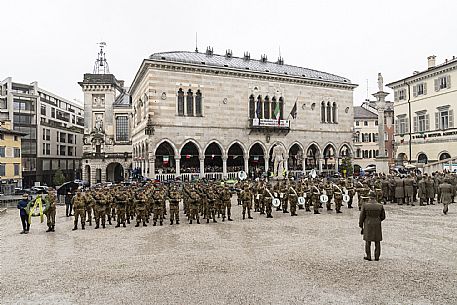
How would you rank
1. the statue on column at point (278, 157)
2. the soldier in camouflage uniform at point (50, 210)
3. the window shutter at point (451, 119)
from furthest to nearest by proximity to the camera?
the window shutter at point (451, 119) → the statue on column at point (278, 157) → the soldier in camouflage uniform at point (50, 210)

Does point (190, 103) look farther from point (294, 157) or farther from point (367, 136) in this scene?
point (367, 136)

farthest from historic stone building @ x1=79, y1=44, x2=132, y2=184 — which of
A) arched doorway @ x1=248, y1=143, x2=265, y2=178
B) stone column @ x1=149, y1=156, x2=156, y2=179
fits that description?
stone column @ x1=149, y1=156, x2=156, y2=179

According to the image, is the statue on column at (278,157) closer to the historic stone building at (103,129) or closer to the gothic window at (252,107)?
the gothic window at (252,107)

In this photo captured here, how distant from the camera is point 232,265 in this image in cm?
914

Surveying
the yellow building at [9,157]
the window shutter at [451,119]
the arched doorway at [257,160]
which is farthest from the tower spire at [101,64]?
the window shutter at [451,119]

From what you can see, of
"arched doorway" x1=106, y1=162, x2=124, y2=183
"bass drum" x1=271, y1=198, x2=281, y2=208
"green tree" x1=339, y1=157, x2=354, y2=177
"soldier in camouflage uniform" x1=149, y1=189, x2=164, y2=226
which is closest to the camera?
"soldier in camouflage uniform" x1=149, y1=189, x2=164, y2=226

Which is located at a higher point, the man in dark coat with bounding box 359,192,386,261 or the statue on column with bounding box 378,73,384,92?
the statue on column with bounding box 378,73,384,92

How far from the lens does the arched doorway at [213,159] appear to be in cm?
Result: 3278

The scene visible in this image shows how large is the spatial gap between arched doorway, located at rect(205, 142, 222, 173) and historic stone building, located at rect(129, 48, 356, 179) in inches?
3.8

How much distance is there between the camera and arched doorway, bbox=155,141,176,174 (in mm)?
30806

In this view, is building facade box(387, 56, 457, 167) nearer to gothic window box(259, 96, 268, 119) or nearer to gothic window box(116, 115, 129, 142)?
gothic window box(259, 96, 268, 119)

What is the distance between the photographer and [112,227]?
15.2 meters

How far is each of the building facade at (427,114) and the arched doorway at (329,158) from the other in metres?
7.74

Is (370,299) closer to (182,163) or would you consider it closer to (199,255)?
Result: (199,255)
